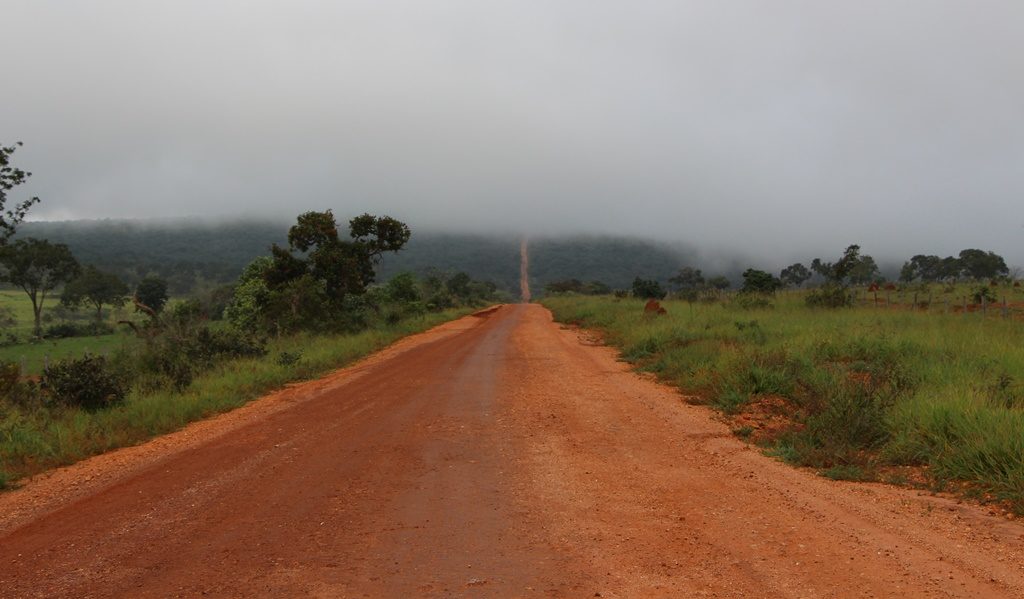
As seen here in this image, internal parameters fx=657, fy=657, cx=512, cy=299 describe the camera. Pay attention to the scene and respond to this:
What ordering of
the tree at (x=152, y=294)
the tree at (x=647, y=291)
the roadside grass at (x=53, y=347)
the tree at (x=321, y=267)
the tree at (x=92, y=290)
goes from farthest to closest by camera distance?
the tree at (x=152, y=294) → the tree at (x=92, y=290) → the tree at (x=647, y=291) → the roadside grass at (x=53, y=347) → the tree at (x=321, y=267)

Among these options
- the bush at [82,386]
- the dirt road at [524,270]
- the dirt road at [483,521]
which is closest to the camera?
the dirt road at [483,521]

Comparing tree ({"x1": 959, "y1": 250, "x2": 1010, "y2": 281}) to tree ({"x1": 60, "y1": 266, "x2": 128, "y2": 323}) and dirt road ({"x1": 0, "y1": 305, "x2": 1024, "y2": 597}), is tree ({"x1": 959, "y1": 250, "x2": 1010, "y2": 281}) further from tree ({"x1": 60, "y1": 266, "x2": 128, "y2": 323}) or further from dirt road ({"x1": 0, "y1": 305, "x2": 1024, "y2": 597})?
tree ({"x1": 60, "y1": 266, "x2": 128, "y2": 323})

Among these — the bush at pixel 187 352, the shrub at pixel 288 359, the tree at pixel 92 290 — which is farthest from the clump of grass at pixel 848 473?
the tree at pixel 92 290

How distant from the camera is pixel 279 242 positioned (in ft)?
411

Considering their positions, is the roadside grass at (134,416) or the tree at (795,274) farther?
the tree at (795,274)

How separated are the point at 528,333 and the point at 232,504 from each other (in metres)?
19.3

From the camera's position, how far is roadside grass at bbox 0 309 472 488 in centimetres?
778

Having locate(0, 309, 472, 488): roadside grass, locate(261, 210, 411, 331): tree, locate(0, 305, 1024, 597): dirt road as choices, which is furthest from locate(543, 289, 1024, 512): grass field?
locate(261, 210, 411, 331): tree

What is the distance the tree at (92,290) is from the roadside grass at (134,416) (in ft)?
151

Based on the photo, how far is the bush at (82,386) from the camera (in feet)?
34.0

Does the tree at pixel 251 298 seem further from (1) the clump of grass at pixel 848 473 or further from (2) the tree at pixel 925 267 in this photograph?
(2) the tree at pixel 925 267

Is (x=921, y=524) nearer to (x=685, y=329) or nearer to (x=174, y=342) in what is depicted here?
(x=685, y=329)

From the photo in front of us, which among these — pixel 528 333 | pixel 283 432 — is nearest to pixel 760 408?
pixel 283 432

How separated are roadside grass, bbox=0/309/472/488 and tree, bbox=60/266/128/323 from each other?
46025mm
